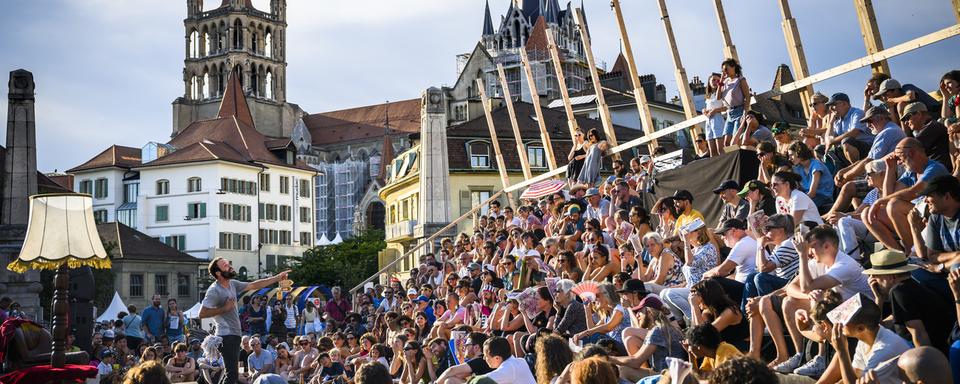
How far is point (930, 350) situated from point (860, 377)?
0.67 m

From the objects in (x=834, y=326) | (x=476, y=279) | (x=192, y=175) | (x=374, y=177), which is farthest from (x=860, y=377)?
(x=374, y=177)

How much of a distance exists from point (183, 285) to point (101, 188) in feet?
74.6

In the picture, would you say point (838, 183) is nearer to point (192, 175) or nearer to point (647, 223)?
point (647, 223)

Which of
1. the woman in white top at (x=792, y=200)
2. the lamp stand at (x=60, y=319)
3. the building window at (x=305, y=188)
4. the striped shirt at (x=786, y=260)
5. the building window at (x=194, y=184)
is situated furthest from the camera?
the building window at (x=305, y=188)

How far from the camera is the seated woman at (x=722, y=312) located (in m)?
8.33

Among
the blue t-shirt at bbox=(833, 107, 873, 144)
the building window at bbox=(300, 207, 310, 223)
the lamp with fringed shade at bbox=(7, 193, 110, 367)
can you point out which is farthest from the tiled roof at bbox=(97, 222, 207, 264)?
the blue t-shirt at bbox=(833, 107, 873, 144)

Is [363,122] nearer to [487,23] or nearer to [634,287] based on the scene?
[487,23]

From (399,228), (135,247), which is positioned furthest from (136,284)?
(399,228)

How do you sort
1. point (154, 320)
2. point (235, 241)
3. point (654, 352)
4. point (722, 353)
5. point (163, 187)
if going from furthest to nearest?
point (163, 187)
point (235, 241)
point (154, 320)
point (654, 352)
point (722, 353)

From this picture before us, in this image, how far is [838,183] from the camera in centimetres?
1035

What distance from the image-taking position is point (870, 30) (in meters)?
13.3

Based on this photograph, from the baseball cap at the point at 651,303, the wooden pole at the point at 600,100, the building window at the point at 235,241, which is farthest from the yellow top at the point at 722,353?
the building window at the point at 235,241

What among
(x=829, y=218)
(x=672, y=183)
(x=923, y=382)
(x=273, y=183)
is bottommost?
(x=923, y=382)

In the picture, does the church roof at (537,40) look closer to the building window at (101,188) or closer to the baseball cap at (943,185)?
the building window at (101,188)
